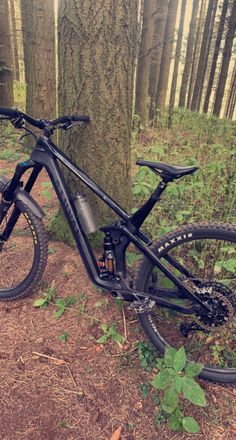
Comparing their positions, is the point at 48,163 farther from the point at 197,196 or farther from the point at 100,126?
the point at 197,196

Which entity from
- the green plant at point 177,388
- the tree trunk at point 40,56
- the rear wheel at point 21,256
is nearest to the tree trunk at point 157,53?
the tree trunk at point 40,56

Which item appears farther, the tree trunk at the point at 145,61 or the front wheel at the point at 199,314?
the tree trunk at the point at 145,61

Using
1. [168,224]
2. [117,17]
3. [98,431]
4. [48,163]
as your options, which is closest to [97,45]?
[117,17]

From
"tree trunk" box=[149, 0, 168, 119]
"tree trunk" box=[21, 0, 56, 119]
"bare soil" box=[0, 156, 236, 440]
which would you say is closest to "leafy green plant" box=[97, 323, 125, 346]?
"bare soil" box=[0, 156, 236, 440]

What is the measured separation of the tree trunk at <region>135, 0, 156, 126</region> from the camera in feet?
35.0

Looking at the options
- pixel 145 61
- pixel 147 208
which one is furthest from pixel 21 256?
pixel 145 61

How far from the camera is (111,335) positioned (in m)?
2.80

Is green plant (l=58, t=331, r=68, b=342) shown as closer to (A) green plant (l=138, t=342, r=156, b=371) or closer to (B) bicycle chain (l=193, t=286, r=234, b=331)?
(A) green plant (l=138, t=342, r=156, b=371)

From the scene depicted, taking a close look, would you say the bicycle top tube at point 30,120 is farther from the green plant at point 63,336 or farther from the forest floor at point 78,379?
the green plant at point 63,336

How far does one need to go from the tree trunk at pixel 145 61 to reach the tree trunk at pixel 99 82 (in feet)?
24.9

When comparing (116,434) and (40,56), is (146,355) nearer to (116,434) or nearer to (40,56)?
(116,434)

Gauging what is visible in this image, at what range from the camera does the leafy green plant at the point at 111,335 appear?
2.76 meters

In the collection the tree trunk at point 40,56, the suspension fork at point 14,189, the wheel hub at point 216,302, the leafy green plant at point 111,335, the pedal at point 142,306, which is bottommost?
the leafy green plant at point 111,335

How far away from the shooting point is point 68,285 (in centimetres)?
327
